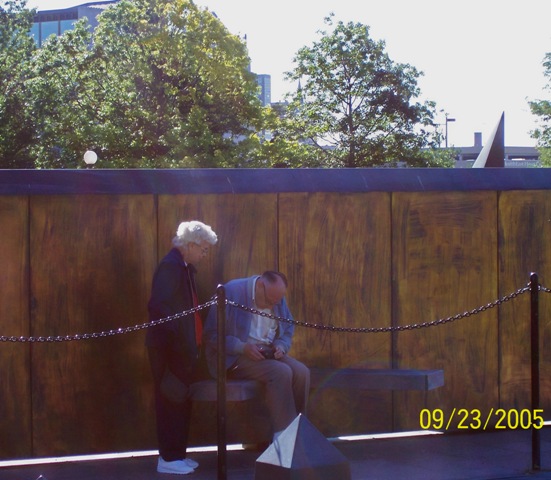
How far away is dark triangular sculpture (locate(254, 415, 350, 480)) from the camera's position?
4.34 metres

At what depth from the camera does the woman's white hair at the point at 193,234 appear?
599 centimetres

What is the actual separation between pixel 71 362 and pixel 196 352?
0.95 meters

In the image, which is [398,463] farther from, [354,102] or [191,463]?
[354,102]

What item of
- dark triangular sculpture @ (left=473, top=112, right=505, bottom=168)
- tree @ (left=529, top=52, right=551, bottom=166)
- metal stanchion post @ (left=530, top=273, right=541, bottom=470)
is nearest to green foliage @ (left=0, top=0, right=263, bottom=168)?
tree @ (left=529, top=52, right=551, bottom=166)

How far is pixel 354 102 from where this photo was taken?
3853 cm

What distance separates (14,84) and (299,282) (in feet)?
90.8

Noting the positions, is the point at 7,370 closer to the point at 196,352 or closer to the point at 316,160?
the point at 196,352

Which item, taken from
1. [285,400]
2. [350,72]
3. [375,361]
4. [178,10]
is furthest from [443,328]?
[350,72]

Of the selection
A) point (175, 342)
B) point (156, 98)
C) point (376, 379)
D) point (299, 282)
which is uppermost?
point (156, 98)

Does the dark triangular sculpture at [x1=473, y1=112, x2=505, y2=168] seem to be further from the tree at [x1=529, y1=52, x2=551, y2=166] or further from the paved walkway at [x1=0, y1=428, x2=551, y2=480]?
the tree at [x1=529, y1=52, x2=551, y2=166]

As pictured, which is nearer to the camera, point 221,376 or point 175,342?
point 221,376

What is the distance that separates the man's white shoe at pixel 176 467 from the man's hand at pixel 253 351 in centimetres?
80

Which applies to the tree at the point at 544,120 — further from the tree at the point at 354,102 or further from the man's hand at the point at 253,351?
the man's hand at the point at 253,351

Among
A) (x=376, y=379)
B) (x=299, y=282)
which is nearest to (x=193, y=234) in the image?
(x=299, y=282)
